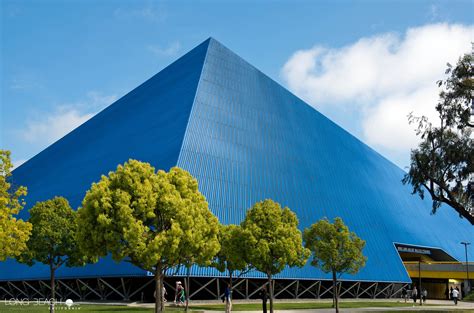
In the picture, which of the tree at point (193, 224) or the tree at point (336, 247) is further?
the tree at point (336, 247)

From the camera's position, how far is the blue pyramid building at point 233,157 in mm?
44469

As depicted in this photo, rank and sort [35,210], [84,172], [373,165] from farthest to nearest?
1. [373,165]
2. [84,172]
3. [35,210]

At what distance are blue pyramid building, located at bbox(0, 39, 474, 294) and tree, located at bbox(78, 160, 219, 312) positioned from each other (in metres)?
13.3

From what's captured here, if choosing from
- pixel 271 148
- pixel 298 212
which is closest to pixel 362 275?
pixel 298 212

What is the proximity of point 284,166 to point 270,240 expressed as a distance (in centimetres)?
2245

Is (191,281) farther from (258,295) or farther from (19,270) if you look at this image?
(19,270)

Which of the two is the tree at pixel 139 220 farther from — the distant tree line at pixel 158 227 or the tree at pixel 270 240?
the tree at pixel 270 240

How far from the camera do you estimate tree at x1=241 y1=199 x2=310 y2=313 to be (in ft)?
99.5

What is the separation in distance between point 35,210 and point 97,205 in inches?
681

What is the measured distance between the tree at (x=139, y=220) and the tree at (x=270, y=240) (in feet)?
21.2

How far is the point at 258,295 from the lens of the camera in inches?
1820

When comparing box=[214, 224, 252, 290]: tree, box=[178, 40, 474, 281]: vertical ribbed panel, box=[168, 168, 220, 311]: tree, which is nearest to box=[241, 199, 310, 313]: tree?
box=[214, 224, 252, 290]: tree

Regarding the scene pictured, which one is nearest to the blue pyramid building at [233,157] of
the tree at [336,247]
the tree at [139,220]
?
the tree at [336,247]

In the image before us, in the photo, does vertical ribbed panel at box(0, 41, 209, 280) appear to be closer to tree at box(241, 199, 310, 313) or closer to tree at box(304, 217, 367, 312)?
tree at box(241, 199, 310, 313)
